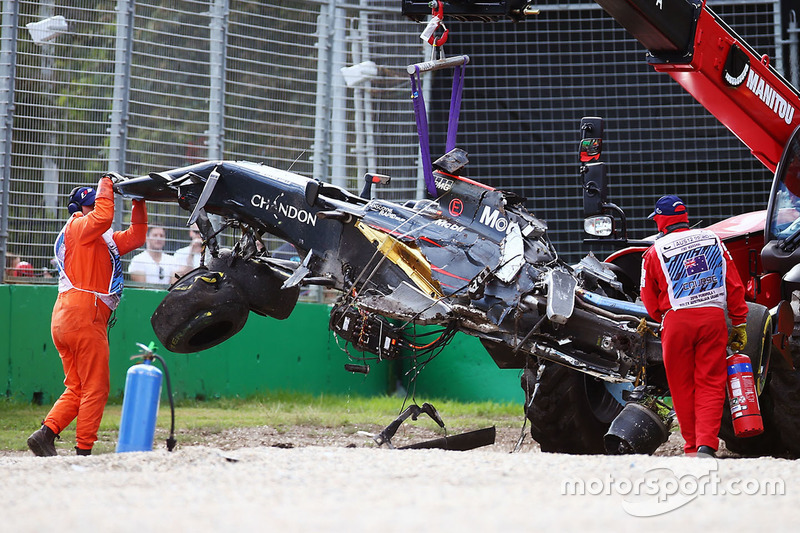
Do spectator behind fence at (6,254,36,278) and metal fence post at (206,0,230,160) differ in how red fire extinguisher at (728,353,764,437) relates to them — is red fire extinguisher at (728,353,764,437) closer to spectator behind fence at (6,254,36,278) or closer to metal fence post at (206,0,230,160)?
metal fence post at (206,0,230,160)

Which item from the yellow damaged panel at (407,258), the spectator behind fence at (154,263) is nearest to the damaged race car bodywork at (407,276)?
the yellow damaged panel at (407,258)

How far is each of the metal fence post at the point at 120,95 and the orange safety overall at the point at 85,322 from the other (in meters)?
3.63

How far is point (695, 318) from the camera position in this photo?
614 cm

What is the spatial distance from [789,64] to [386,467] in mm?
9090

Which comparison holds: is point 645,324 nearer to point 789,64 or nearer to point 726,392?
point 726,392

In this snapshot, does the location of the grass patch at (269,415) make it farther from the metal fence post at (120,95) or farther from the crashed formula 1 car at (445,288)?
the metal fence post at (120,95)

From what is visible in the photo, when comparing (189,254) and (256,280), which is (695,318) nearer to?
(256,280)

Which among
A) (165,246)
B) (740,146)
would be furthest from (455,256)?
(740,146)

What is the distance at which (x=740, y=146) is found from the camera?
41.0ft

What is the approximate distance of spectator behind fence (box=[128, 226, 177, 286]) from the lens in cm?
1115

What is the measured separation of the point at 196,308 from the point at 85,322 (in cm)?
82

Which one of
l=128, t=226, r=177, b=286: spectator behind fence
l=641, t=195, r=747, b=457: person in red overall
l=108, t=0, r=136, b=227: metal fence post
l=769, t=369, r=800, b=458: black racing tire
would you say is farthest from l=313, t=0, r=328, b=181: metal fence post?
l=769, t=369, r=800, b=458: black racing tire

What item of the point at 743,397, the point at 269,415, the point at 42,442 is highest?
the point at 743,397

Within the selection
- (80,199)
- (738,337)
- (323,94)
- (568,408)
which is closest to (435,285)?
(568,408)
